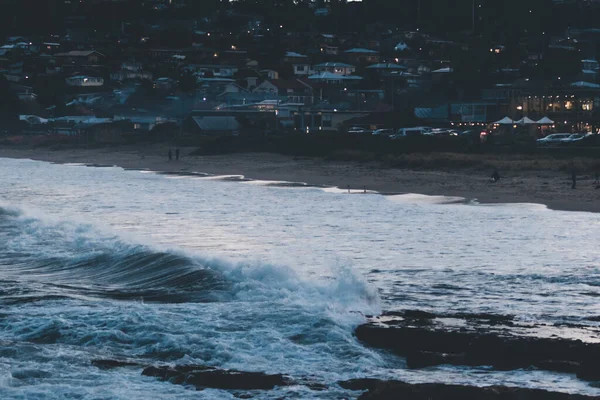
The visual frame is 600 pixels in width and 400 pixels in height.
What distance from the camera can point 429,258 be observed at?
63.2 feet

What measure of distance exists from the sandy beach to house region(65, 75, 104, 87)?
49.3 meters

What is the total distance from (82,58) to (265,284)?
120992mm

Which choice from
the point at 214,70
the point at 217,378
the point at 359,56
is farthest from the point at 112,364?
the point at 359,56

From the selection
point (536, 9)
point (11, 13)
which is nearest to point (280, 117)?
point (536, 9)

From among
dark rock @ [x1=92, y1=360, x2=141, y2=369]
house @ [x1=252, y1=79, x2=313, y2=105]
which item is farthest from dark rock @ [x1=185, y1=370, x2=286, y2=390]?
house @ [x1=252, y1=79, x2=313, y2=105]

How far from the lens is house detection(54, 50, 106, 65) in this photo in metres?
131

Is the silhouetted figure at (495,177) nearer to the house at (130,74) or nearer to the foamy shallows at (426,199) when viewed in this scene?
the foamy shallows at (426,199)

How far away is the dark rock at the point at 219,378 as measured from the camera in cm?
1048

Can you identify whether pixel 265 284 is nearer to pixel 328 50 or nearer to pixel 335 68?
pixel 335 68

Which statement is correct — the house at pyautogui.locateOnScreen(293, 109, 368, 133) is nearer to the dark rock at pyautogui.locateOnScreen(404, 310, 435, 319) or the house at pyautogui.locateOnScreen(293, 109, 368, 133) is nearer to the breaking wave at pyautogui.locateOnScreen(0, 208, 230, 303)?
the breaking wave at pyautogui.locateOnScreen(0, 208, 230, 303)

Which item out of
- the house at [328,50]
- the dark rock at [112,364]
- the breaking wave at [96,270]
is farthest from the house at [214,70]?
the dark rock at [112,364]

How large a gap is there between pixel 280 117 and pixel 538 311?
205 feet

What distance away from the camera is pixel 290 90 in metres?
89.5

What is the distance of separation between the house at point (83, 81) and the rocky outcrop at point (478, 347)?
105628 millimetres
